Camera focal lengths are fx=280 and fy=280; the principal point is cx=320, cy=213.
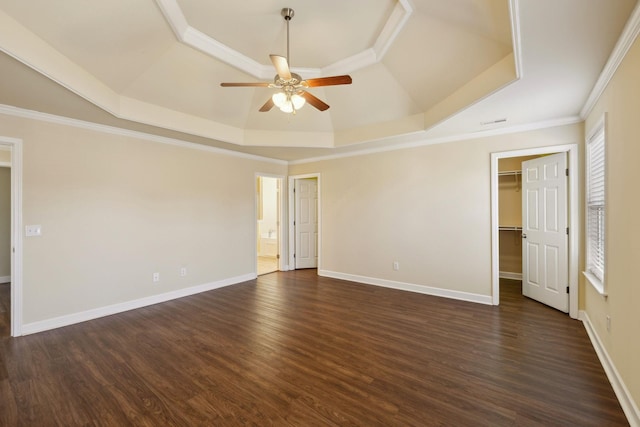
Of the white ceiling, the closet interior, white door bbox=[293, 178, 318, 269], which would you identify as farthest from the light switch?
the closet interior

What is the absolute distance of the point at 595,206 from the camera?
9.82 ft

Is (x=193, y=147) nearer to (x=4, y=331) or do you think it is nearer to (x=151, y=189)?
(x=151, y=189)

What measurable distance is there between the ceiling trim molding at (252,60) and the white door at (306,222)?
3.13 m

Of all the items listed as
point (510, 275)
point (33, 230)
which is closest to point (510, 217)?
point (510, 275)

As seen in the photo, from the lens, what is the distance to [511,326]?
327 centimetres

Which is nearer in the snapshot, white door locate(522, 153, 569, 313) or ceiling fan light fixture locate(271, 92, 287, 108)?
ceiling fan light fixture locate(271, 92, 287, 108)

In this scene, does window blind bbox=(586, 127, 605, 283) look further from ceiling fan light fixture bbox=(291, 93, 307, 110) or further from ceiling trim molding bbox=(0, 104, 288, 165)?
ceiling trim molding bbox=(0, 104, 288, 165)

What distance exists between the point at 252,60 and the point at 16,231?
3290 mm

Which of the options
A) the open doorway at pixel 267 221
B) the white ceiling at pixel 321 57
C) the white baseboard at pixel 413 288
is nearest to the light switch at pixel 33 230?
the white ceiling at pixel 321 57

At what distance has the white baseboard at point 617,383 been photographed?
1.78 metres

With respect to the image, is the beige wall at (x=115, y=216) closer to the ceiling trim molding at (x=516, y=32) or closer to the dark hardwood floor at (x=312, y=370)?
the dark hardwood floor at (x=312, y=370)

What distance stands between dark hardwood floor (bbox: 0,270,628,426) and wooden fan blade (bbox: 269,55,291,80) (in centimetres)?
252

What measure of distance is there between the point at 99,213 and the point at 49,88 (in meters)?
1.62

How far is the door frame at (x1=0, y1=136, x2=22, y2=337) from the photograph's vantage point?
3.08 metres
